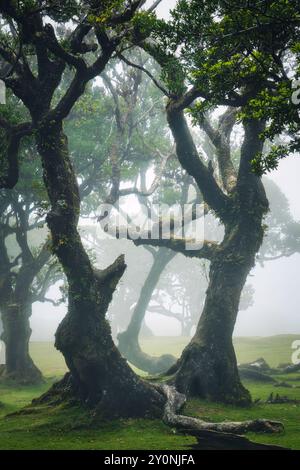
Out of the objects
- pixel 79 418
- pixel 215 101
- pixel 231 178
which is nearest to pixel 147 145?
pixel 231 178

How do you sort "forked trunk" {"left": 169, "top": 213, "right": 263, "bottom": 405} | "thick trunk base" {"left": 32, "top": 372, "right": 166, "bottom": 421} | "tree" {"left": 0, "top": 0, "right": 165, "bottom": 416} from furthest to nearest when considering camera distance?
"forked trunk" {"left": 169, "top": 213, "right": 263, "bottom": 405}
"tree" {"left": 0, "top": 0, "right": 165, "bottom": 416}
"thick trunk base" {"left": 32, "top": 372, "right": 166, "bottom": 421}

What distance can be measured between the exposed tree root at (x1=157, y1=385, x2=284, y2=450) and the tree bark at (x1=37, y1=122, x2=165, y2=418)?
1389 mm

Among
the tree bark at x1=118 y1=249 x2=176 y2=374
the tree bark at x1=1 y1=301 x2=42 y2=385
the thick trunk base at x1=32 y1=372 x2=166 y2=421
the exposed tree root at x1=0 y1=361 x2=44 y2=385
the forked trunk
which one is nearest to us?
the thick trunk base at x1=32 y1=372 x2=166 y2=421

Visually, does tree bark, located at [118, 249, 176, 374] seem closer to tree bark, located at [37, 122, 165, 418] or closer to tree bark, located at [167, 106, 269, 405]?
tree bark, located at [167, 106, 269, 405]

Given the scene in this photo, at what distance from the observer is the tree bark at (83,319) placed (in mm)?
12477

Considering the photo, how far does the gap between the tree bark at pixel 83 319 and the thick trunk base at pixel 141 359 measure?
51.9ft

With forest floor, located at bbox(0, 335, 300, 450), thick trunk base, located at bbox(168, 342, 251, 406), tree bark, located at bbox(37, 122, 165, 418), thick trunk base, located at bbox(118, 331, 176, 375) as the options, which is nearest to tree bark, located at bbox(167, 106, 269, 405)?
thick trunk base, located at bbox(168, 342, 251, 406)

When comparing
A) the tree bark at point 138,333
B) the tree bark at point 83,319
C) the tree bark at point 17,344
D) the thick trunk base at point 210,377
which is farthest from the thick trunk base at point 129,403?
the tree bark at point 138,333

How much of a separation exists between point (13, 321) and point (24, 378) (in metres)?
3.57

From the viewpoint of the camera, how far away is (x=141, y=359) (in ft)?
96.2

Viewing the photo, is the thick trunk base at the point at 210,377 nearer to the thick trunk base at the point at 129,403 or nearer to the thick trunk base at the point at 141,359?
the thick trunk base at the point at 129,403

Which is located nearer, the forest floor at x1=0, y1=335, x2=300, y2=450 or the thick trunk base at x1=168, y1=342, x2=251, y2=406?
the forest floor at x1=0, y1=335, x2=300, y2=450

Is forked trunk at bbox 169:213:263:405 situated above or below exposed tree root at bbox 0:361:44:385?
above

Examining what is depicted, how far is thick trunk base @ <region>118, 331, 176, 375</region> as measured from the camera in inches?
1138
